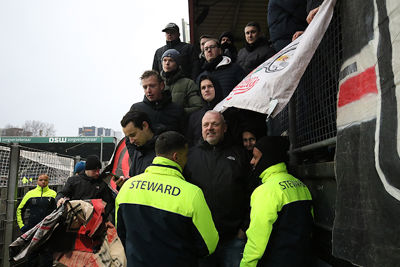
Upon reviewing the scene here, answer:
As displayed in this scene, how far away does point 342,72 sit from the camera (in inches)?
74.7

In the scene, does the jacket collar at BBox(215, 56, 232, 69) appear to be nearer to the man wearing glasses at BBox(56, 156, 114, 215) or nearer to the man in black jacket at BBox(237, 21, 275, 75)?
the man in black jacket at BBox(237, 21, 275, 75)

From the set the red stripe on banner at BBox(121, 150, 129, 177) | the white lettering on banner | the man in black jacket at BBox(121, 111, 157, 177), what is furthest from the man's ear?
the white lettering on banner

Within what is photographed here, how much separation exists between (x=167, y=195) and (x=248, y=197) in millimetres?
935

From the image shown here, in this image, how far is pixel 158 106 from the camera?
12.2 feet

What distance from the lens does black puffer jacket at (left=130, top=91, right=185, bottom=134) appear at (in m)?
3.67

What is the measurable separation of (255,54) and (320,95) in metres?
2.16

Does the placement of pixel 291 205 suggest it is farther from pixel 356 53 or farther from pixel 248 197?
pixel 356 53

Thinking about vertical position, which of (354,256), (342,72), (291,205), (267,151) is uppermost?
(342,72)

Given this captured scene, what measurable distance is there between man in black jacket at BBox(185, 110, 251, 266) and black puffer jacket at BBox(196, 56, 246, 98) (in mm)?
1040

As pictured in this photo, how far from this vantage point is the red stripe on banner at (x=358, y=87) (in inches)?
62.6

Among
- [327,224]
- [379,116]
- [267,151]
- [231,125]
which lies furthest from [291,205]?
[231,125]

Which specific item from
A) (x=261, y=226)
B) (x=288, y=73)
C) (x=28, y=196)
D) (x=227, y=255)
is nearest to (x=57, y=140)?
(x=28, y=196)

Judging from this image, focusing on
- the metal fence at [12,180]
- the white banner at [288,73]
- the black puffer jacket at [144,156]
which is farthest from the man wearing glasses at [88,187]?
the white banner at [288,73]

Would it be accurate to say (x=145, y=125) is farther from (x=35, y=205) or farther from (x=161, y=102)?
(x=35, y=205)
